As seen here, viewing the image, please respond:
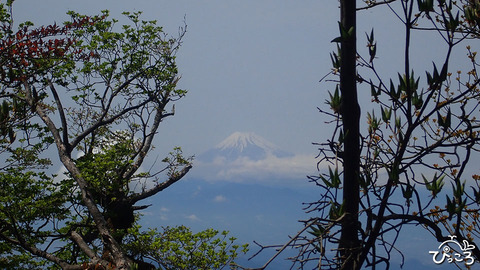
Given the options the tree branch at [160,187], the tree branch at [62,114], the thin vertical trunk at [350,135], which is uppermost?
the tree branch at [62,114]

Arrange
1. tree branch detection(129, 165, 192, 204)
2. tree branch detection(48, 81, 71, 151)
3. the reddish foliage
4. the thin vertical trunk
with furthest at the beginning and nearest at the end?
tree branch detection(129, 165, 192, 204)
tree branch detection(48, 81, 71, 151)
the reddish foliage
the thin vertical trunk

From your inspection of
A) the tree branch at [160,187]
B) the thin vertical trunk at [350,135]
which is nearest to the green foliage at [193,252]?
the tree branch at [160,187]

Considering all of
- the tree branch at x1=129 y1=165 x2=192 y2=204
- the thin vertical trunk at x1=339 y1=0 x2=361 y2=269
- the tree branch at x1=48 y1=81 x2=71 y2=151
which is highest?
the tree branch at x1=48 y1=81 x2=71 y2=151

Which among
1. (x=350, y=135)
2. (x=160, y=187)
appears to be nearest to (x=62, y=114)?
(x=160, y=187)

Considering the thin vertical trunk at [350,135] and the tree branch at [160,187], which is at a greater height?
the tree branch at [160,187]

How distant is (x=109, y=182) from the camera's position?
9422mm

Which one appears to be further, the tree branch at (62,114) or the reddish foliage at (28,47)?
the tree branch at (62,114)

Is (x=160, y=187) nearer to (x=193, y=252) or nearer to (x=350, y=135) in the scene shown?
(x=193, y=252)

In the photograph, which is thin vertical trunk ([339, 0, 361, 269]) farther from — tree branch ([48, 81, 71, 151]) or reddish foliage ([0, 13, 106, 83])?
tree branch ([48, 81, 71, 151])

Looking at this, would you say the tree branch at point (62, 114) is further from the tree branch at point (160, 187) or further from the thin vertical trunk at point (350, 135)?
the thin vertical trunk at point (350, 135)

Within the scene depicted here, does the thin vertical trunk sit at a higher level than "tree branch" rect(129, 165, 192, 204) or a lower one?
lower

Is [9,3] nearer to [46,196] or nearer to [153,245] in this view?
[46,196]

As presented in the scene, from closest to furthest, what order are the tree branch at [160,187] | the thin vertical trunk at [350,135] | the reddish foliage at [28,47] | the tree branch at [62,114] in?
1. the thin vertical trunk at [350,135]
2. the reddish foliage at [28,47]
3. the tree branch at [62,114]
4. the tree branch at [160,187]

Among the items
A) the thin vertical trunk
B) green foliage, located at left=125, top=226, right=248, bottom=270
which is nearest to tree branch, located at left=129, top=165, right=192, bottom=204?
A: green foliage, located at left=125, top=226, right=248, bottom=270
